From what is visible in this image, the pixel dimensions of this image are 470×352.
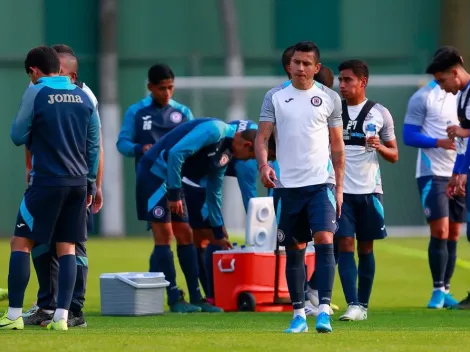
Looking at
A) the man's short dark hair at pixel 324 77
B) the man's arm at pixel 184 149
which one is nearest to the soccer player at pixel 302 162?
the man's short dark hair at pixel 324 77

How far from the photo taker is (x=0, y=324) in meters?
9.46

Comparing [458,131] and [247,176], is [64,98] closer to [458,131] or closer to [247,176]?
[247,176]

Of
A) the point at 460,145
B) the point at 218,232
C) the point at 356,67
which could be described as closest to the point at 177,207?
the point at 218,232

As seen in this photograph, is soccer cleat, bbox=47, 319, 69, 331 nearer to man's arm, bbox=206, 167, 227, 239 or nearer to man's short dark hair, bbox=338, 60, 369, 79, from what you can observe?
man's arm, bbox=206, 167, 227, 239

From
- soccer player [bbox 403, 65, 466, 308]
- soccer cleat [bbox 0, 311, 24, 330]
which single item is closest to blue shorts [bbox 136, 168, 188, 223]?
soccer player [bbox 403, 65, 466, 308]

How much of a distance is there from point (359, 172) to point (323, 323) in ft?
6.94

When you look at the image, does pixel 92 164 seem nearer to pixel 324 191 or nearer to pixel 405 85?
pixel 324 191

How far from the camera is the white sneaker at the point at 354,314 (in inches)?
420

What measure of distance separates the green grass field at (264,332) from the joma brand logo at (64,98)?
151 cm

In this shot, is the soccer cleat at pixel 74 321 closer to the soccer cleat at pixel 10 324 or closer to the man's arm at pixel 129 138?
the soccer cleat at pixel 10 324

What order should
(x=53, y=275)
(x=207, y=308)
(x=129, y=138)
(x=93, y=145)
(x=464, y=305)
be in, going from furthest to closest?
(x=129, y=138) → (x=464, y=305) → (x=207, y=308) → (x=53, y=275) → (x=93, y=145)

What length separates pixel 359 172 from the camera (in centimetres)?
1097

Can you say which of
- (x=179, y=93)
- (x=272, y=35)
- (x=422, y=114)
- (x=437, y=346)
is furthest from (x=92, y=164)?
(x=272, y=35)

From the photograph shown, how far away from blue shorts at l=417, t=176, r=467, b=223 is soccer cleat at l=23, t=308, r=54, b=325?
397 centimetres
